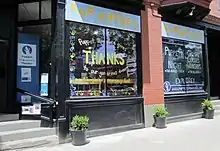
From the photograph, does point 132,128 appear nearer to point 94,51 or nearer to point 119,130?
point 119,130

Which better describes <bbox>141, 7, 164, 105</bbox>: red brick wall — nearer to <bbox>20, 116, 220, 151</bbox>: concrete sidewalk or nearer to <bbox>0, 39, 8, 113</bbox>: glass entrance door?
<bbox>20, 116, 220, 151</bbox>: concrete sidewalk

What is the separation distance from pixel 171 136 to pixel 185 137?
43 cm

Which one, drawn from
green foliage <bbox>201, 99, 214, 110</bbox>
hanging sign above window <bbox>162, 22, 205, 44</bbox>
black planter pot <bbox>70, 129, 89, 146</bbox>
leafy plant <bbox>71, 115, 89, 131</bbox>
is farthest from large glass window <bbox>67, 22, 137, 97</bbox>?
green foliage <bbox>201, 99, 214, 110</bbox>

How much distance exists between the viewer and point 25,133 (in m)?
7.55

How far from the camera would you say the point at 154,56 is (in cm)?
1103

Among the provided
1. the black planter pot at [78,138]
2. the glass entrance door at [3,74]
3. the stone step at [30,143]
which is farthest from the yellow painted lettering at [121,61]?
the glass entrance door at [3,74]

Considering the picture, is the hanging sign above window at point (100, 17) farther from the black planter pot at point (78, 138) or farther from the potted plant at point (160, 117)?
the black planter pot at point (78, 138)

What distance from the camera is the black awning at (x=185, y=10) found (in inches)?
458

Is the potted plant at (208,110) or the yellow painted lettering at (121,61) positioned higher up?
the yellow painted lettering at (121,61)

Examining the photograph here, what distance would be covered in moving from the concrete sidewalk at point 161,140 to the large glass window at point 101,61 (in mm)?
1566

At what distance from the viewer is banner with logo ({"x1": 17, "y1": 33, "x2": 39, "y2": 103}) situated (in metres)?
9.32

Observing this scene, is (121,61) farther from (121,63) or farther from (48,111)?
(48,111)

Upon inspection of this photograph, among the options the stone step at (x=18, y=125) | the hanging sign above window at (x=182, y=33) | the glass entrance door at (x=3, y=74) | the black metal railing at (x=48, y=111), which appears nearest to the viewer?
the stone step at (x=18, y=125)

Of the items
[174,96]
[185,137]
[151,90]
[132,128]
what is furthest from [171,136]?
[174,96]
